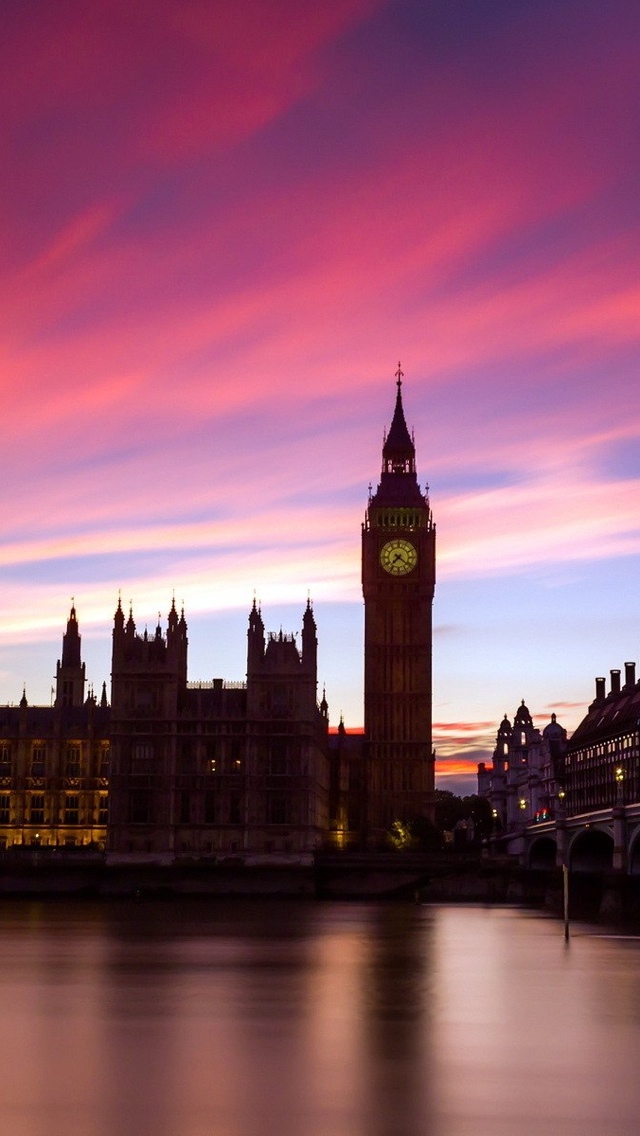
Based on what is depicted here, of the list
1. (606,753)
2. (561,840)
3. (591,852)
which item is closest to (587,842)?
(561,840)

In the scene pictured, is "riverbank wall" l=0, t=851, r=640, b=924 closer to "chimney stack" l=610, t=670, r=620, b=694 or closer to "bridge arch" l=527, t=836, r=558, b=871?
"bridge arch" l=527, t=836, r=558, b=871

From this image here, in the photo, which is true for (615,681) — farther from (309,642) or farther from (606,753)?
(309,642)

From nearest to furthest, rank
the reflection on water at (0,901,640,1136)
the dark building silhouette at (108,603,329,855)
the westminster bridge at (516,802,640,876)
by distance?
the reflection on water at (0,901,640,1136) → the westminster bridge at (516,802,640,876) → the dark building silhouette at (108,603,329,855)

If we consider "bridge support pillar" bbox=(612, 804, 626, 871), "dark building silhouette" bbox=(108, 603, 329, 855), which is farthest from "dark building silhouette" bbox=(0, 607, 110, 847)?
"bridge support pillar" bbox=(612, 804, 626, 871)

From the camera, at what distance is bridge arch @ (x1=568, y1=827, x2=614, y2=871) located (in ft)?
455

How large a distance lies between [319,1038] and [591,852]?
Answer: 374 ft

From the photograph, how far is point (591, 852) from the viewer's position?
150 meters

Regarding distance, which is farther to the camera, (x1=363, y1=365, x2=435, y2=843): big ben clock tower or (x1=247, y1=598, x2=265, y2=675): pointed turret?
(x1=363, y1=365, x2=435, y2=843): big ben clock tower

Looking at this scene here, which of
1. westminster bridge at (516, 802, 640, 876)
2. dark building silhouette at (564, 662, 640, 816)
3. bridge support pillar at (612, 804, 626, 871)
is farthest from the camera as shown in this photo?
dark building silhouette at (564, 662, 640, 816)

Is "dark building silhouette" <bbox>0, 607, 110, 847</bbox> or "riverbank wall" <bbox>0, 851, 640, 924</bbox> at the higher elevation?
"dark building silhouette" <bbox>0, 607, 110, 847</bbox>

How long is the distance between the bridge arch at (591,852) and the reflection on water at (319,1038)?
6125 centimetres

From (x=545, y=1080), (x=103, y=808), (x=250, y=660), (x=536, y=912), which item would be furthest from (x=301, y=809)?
(x=545, y=1080)

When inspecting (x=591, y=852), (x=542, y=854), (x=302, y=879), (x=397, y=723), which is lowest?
(x=302, y=879)

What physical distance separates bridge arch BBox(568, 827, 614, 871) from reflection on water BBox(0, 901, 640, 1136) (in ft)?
201
